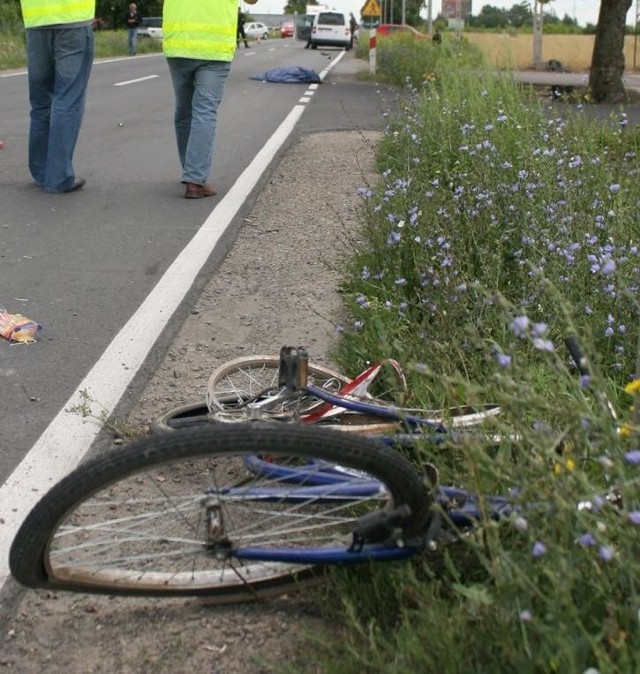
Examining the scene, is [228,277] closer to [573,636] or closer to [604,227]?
[604,227]

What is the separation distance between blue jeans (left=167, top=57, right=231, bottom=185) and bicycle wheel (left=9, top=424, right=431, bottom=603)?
5441mm

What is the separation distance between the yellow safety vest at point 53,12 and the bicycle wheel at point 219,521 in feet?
18.8

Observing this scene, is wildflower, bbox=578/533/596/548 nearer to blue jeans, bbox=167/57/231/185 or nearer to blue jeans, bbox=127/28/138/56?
blue jeans, bbox=167/57/231/185

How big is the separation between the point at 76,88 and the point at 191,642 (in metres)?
6.39

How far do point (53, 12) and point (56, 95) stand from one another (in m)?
0.60

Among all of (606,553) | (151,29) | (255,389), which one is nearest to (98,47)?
(151,29)

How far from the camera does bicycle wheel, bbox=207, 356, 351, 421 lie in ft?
11.2

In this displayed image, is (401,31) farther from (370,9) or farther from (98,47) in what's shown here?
(370,9)

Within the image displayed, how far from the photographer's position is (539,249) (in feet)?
15.6

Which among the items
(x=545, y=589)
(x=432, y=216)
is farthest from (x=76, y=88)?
(x=545, y=589)

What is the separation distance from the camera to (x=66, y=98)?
8375 millimetres

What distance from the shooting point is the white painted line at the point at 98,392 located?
11.1 ft

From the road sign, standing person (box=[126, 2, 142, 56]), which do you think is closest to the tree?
standing person (box=[126, 2, 142, 56])

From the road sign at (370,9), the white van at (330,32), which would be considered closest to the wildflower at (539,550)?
the road sign at (370,9)
